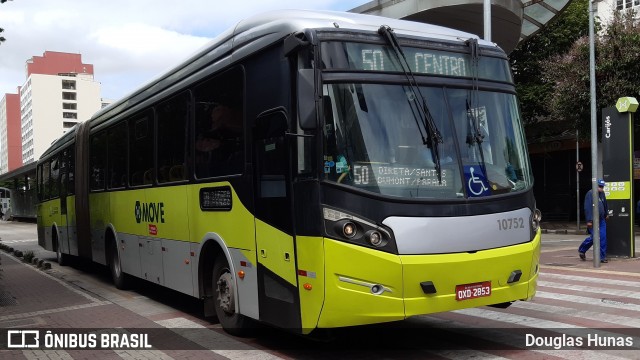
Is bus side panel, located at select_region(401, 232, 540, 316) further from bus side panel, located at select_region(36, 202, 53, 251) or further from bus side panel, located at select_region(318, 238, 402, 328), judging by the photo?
bus side panel, located at select_region(36, 202, 53, 251)

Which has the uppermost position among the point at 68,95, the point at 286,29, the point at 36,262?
the point at 68,95

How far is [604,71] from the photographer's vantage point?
22.8m

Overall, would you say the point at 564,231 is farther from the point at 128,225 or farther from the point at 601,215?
the point at 128,225

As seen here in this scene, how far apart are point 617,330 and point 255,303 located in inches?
164

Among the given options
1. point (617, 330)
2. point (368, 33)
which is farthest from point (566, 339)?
point (368, 33)

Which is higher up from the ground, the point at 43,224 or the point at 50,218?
the point at 50,218

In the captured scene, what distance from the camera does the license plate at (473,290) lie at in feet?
17.5

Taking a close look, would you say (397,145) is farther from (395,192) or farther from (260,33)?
(260,33)

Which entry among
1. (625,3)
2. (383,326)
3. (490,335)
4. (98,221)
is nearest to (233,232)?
(383,326)

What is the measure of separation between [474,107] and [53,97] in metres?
140

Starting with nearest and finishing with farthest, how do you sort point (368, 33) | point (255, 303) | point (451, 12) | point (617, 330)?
point (368, 33) < point (255, 303) < point (617, 330) < point (451, 12)

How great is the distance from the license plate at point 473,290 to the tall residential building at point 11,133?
162 m

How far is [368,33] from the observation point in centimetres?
547

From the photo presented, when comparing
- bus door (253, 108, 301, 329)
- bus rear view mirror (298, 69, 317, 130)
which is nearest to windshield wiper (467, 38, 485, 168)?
bus rear view mirror (298, 69, 317, 130)
